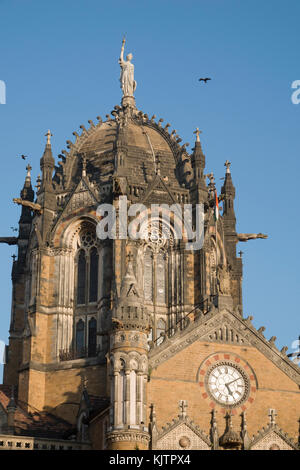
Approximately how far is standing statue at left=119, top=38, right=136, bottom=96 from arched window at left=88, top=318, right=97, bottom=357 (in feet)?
58.2

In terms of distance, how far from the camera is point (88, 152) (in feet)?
236

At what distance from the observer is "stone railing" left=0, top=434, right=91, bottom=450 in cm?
5331

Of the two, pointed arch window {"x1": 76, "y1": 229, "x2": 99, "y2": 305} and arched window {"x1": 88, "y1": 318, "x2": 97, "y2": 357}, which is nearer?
arched window {"x1": 88, "y1": 318, "x2": 97, "y2": 357}

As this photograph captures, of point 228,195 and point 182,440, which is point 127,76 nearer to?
point 228,195

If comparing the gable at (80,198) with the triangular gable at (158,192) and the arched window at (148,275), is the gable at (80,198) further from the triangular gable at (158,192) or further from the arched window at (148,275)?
the arched window at (148,275)

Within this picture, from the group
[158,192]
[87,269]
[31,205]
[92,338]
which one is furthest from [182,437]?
[31,205]

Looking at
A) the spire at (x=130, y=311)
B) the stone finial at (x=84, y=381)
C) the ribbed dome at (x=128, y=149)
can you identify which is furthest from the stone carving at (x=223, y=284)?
the ribbed dome at (x=128, y=149)

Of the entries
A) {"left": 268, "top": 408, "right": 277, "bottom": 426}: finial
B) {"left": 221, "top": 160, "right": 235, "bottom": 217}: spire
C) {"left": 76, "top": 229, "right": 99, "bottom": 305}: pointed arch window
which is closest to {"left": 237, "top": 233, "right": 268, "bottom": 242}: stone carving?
{"left": 221, "top": 160, "right": 235, "bottom": 217}: spire

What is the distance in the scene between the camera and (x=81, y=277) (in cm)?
6756

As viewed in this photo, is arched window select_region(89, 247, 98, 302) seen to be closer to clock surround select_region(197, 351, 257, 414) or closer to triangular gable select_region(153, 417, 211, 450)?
clock surround select_region(197, 351, 257, 414)
